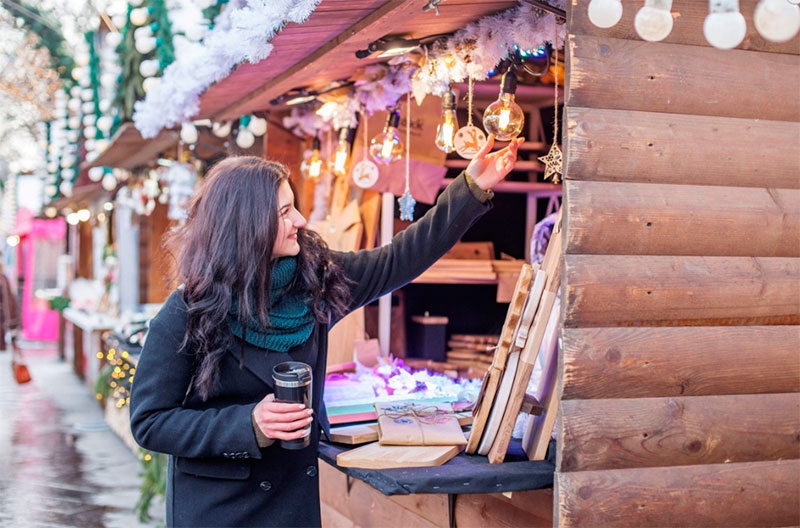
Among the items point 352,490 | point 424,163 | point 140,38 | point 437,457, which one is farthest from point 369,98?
point 140,38

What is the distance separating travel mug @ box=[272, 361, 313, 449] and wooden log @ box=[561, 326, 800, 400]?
668 millimetres

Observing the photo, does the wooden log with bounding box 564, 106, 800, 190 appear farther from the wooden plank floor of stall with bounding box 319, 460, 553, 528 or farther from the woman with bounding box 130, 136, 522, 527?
the wooden plank floor of stall with bounding box 319, 460, 553, 528

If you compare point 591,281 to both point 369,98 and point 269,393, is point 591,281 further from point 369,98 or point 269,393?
point 369,98

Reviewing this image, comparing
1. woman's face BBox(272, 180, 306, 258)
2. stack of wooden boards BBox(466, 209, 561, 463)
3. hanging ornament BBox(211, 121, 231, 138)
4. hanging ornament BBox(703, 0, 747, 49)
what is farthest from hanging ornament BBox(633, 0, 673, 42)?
hanging ornament BBox(211, 121, 231, 138)

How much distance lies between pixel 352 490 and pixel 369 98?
1864mm

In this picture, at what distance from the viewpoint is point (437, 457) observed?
8.12 ft

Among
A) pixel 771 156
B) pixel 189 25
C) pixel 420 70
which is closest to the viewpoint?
pixel 771 156

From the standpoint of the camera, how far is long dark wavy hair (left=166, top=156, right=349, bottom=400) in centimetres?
229

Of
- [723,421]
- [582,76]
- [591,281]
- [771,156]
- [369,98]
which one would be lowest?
[723,421]

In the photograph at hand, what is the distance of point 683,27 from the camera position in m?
2.14

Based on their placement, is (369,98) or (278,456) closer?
(278,456)

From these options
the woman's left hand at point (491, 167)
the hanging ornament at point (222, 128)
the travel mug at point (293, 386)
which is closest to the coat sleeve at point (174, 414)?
the travel mug at point (293, 386)

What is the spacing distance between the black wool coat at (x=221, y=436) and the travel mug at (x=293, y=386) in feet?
0.42

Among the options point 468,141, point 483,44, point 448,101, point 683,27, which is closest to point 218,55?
point 448,101
